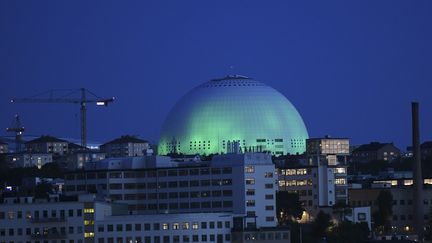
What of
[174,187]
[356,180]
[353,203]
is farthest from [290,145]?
[174,187]

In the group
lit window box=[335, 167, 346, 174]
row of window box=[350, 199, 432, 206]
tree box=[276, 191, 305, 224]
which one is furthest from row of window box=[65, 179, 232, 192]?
lit window box=[335, 167, 346, 174]

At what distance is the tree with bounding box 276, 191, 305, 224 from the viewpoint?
406ft

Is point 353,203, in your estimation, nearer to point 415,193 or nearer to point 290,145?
point 415,193

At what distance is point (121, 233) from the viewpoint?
106 meters

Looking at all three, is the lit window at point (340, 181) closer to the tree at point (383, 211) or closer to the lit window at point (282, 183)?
the tree at point (383, 211)

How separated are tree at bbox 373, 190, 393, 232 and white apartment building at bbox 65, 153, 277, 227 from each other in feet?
42.7

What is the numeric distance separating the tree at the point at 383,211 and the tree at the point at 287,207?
6881mm

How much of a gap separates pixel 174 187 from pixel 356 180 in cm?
3652

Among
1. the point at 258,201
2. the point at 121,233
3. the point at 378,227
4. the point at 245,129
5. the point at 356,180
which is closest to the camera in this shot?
the point at 121,233

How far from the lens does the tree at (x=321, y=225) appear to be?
115281mm

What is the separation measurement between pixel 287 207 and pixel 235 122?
58.0 meters

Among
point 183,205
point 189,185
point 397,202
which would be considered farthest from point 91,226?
point 397,202

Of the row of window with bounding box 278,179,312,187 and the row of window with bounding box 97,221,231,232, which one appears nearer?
the row of window with bounding box 97,221,231,232

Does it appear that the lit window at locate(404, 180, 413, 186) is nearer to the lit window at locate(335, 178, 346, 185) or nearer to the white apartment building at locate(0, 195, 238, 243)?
the lit window at locate(335, 178, 346, 185)
